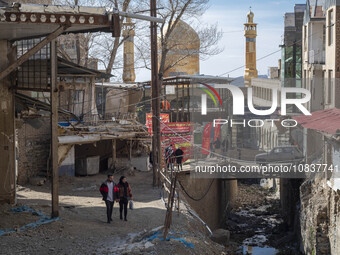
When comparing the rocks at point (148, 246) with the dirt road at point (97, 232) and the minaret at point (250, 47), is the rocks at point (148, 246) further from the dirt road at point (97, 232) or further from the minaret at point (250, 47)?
the minaret at point (250, 47)

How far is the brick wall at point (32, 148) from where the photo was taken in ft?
64.3

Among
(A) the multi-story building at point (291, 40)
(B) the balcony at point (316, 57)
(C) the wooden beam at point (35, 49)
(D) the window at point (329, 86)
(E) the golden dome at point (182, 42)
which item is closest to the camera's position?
(C) the wooden beam at point (35, 49)

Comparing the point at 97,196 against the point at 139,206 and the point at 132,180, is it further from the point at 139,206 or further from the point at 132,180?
the point at 132,180

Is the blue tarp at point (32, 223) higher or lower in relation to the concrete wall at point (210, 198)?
higher

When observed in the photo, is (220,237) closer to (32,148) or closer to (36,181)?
(36,181)

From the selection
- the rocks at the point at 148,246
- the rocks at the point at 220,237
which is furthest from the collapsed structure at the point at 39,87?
the rocks at the point at 220,237

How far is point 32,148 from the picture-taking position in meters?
20.2

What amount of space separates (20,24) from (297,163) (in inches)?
755

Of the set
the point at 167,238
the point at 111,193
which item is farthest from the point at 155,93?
the point at 167,238

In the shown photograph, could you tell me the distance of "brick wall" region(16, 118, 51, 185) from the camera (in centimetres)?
1959

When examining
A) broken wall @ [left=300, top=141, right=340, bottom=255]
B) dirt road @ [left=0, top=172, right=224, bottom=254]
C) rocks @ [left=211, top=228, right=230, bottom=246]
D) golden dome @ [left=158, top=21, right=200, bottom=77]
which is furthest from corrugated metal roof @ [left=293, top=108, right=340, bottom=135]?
golden dome @ [left=158, top=21, right=200, bottom=77]

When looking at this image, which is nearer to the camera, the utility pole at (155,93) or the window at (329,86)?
the utility pole at (155,93)

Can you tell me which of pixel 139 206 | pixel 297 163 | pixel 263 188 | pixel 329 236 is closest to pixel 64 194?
pixel 139 206

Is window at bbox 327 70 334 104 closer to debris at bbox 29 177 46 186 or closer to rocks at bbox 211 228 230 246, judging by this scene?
rocks at bbox 211 228 230 246
